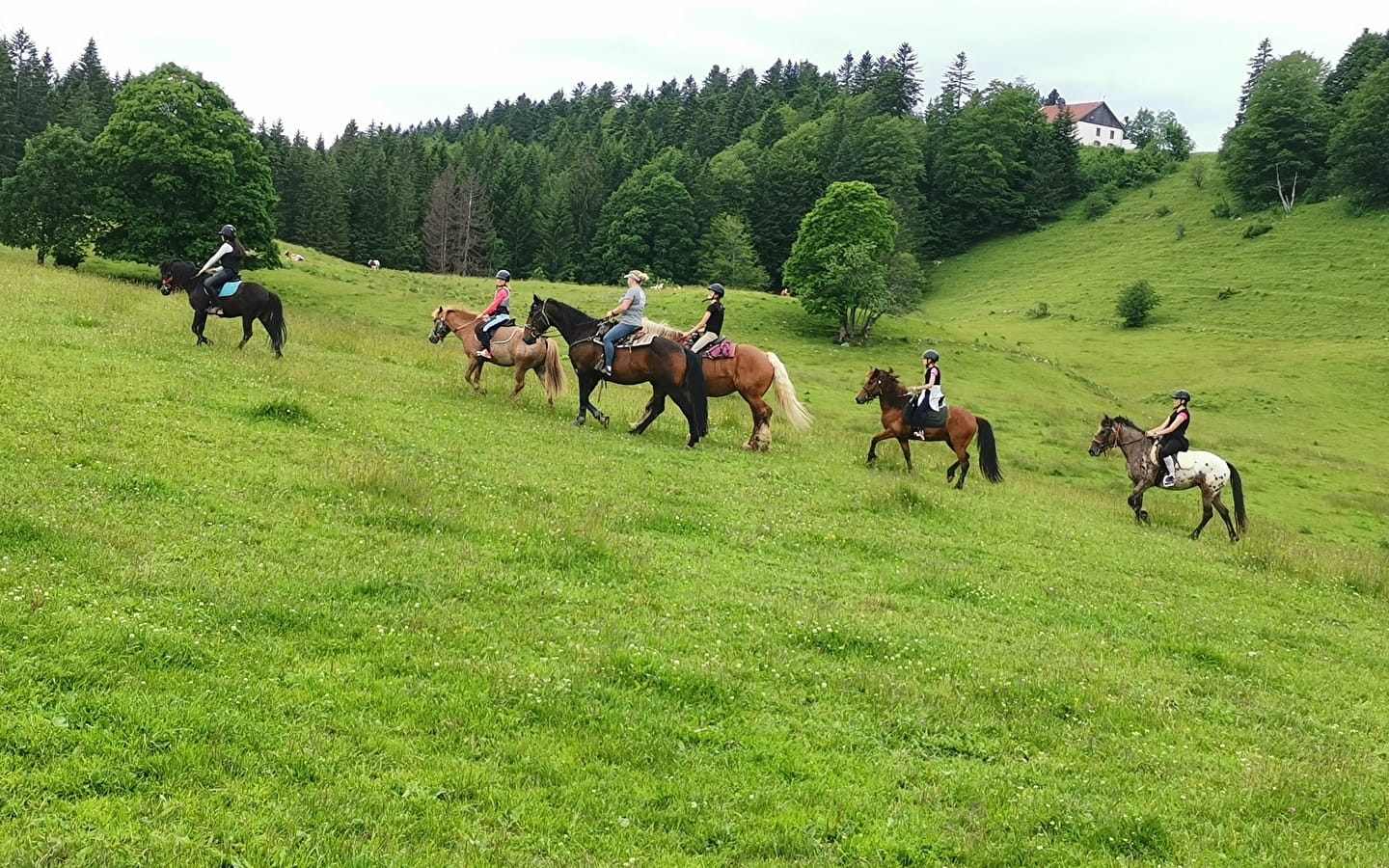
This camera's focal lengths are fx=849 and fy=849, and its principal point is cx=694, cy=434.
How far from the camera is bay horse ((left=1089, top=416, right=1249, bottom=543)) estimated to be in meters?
20.2

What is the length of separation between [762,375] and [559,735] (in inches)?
608

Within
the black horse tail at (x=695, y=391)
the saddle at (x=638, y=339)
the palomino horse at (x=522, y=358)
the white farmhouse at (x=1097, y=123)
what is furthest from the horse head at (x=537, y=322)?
the white farmhouse at (x=1097, y=123)

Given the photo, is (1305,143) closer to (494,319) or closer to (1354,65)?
(1354,65)

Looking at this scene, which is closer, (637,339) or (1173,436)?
(637,339)

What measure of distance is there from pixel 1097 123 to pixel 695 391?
7887 inches

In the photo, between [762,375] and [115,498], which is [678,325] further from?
[115,498]

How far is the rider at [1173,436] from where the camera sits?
20.2 metres

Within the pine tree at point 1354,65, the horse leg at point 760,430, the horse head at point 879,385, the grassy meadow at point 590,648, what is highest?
the pine tree at point 1354,65

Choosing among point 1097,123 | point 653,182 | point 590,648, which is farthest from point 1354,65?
→ point 590,648

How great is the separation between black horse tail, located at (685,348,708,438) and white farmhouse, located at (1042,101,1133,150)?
191 metres

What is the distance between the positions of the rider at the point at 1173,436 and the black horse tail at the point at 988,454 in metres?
3.72

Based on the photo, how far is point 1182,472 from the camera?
20.6 meters

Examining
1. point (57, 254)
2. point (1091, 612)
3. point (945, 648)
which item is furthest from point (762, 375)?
point (57, 254)

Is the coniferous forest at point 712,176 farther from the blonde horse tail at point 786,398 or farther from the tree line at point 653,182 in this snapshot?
the blonde horse tail at point 786,398
